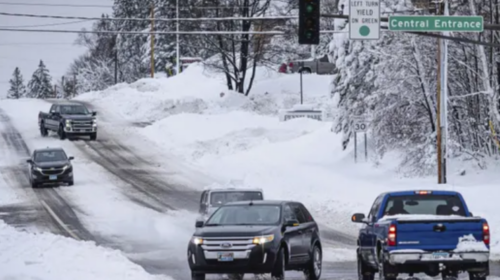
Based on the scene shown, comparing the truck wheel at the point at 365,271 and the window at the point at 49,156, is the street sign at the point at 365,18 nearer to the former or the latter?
the truck wheel at the point at 365,271

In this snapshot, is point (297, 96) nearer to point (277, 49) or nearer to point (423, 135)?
point (277, 49)

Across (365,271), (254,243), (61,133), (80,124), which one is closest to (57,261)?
(254,243)

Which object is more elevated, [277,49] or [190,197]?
[277,49]

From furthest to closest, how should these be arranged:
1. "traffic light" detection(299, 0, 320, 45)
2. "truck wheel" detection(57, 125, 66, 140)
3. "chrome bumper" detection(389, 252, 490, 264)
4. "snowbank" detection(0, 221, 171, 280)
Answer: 1. "truck wheel" detection(57, 125, 66, 140)
2. "traffic light" detection(299, 0, 320, 45)
3. "snowbank" detection(0, 221, 171, 280)
4. "chrome bumper" detection(389, 252, 490, 264)

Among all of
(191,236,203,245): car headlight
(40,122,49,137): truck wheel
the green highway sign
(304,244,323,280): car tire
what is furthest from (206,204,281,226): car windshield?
(40,122,49,137): truck wheel

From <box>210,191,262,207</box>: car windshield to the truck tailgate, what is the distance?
10.7 m

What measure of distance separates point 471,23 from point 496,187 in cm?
881

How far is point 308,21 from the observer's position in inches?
1011

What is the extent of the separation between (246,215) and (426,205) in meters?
3.47

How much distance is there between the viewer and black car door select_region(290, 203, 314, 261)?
1908cm

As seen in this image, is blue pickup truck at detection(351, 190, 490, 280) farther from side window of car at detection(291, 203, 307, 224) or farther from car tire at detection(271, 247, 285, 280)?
side window of car at detection(291, 203, 307, 224)

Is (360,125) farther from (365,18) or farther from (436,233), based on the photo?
(436,233)

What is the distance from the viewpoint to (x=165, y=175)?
152 ft

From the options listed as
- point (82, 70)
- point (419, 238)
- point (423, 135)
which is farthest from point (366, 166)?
point (82, 70)
